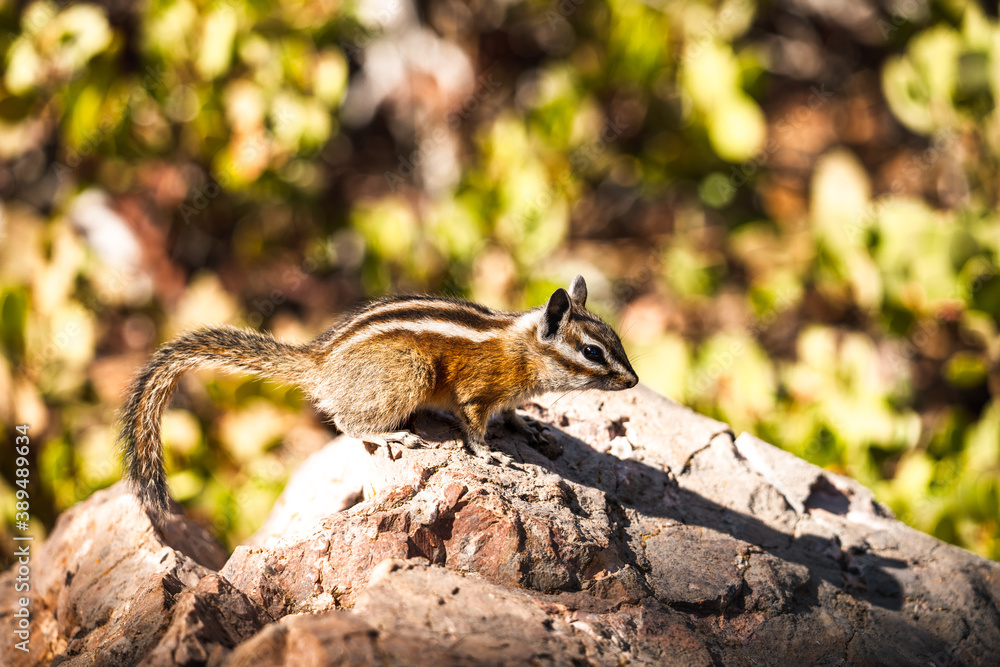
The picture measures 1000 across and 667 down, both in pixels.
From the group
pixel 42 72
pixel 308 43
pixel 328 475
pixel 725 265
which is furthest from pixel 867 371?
pixel 42 72

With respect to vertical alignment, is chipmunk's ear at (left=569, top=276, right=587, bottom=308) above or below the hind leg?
above

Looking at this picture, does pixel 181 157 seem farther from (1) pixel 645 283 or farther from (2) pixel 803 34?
(2) pixel 803 34

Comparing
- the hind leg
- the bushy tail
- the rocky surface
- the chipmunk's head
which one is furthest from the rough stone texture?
the chipmunk's head

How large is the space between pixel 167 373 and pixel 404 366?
114cm

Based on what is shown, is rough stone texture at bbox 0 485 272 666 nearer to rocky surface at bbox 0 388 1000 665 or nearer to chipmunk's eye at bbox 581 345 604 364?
rocky surface at bbox 0 388 1000 665

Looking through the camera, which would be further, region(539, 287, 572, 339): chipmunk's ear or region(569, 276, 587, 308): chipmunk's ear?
region(569, 276, 587, 308): chipmunk's ear

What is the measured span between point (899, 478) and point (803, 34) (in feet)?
17.8

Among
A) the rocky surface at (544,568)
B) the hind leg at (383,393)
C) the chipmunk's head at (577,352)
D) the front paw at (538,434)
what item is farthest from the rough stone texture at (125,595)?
the chipmunk's head at (577,352)

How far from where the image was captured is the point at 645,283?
315 inches

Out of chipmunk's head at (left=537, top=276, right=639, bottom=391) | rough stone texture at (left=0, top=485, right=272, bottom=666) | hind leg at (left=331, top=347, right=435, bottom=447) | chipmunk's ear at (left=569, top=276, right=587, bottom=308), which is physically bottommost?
rough stone texture at (left=0, top=485, right=272, bottom=666)

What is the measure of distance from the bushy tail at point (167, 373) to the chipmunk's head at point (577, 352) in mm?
1161

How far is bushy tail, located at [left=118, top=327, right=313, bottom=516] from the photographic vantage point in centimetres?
358

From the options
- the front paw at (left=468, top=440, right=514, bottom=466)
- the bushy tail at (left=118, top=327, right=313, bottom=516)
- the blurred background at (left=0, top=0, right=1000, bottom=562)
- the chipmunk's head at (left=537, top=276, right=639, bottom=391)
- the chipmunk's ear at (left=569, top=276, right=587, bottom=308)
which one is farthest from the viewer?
the blurred background at (left=0, top=0, right=1000, bottom=562)

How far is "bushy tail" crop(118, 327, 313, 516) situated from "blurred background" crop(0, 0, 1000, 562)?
1.73 meters
